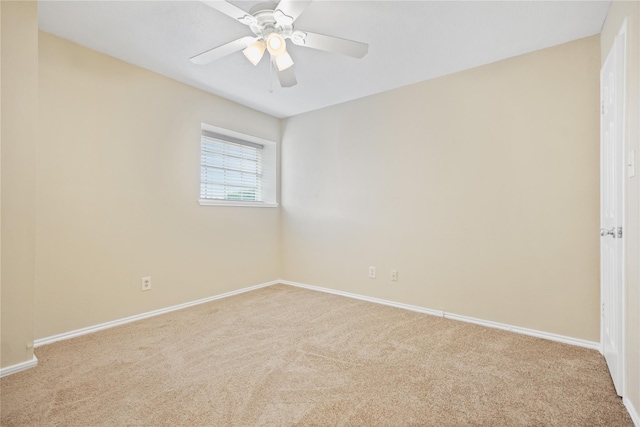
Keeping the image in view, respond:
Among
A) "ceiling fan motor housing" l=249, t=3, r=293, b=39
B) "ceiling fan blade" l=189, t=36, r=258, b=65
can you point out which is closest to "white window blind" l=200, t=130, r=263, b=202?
"ceiling fan blade" l=189, t=36, r=258, b=65

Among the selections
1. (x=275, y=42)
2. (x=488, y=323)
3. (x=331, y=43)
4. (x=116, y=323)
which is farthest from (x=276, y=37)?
(x=488, y=323)

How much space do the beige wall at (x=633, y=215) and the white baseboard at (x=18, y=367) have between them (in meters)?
3.23

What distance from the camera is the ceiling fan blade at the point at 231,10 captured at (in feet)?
5.16

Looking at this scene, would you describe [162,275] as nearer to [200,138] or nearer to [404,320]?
[200,138]

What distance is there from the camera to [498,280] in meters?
2.67

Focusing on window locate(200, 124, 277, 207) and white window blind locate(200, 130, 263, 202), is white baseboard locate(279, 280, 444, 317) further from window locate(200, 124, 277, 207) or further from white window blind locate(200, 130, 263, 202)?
white window blind locate(200, 130, 263, 202)

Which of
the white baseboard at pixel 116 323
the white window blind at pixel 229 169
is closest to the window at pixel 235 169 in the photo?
the white window blind at pixel 229 169

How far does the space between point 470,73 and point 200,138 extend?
273 cm

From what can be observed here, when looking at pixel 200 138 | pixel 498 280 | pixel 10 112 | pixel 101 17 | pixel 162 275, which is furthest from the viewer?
pixel 200 138

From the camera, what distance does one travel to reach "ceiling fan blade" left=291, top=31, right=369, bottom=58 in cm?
184

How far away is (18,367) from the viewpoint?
1.86 metres

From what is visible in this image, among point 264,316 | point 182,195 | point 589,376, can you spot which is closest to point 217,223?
point 182,195

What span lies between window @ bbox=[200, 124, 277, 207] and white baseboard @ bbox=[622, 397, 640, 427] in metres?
3.46

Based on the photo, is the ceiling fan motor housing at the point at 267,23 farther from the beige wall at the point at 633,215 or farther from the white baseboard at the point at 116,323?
the white baseboard at the point at 116,323
